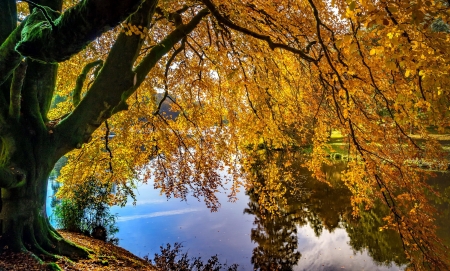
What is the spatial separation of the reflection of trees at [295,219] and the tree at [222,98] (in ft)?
3.39

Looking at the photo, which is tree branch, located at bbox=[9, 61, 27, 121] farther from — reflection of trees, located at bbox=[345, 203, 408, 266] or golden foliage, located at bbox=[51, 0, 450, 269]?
reflection of trees, located at bbox=[345, 203, 408, 266]

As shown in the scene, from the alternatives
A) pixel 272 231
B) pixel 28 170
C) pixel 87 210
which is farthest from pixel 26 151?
pixel 272 231

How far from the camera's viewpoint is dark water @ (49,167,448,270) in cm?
905

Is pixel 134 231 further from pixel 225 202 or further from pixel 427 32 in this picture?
pixel 427 32

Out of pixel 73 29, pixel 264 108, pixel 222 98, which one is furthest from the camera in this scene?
pixel 222 98

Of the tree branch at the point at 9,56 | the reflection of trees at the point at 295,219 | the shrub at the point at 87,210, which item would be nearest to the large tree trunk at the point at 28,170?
the tree branch at the point at 9,56

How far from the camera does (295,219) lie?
38.8 feet

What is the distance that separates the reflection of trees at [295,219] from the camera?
8.21 metres

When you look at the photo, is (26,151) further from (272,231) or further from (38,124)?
(272,231)

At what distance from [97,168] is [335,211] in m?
9.22

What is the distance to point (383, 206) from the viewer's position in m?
12.4

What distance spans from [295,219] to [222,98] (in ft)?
19.8

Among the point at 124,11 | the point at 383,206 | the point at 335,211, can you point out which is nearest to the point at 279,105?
the point at 124,11

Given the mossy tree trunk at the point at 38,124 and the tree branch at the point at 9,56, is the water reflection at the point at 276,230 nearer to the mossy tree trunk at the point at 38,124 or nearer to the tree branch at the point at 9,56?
the mossy tree trunk at the point at 38,124
